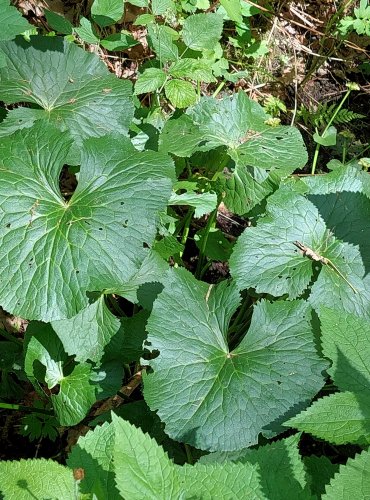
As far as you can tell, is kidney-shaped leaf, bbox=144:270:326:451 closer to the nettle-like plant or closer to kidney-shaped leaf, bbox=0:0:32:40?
the nettle-like plant

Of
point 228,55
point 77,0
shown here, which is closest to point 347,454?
point 228,55

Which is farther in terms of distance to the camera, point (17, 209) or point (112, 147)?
point (112, 147)

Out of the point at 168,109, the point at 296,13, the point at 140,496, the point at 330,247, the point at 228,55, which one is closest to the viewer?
the point at 140,496

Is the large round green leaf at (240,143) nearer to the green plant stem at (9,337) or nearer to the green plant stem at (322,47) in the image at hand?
the green plant stem at (9,337)

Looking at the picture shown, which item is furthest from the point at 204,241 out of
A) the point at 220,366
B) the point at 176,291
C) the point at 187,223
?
the point at 220,366

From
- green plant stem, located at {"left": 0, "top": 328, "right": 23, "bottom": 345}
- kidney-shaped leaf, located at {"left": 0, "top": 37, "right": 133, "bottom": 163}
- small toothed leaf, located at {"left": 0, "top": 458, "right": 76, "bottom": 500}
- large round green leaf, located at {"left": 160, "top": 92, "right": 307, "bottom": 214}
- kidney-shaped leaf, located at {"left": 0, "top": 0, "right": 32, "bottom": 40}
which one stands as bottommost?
green plant stem, located at {"left": 0, "top": 328, "right": 23, "bottom": 345}

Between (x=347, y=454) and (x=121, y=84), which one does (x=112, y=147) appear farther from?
(x=347, y=454)

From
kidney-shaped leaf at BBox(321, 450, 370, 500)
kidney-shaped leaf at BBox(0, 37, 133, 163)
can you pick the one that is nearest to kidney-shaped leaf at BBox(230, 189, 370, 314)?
kidney-shaped leaf at BBox(0, 37, 133, 163)

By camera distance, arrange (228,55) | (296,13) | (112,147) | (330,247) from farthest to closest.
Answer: (296,13), (228,55), (330,247), (112,147)
